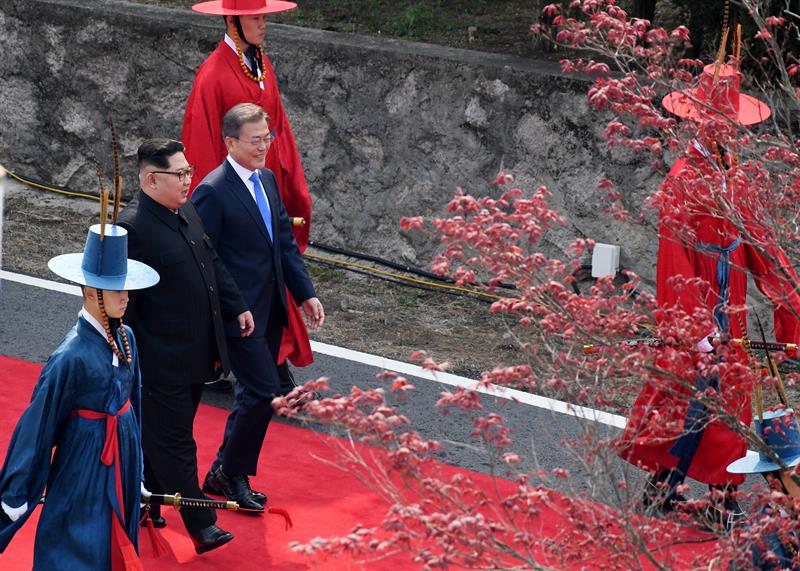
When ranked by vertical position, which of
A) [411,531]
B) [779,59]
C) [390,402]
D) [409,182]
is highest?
[779,59]

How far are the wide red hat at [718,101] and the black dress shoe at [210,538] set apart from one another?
252cm

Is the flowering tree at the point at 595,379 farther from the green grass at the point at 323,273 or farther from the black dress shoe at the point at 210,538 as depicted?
the green grass at the point at 323,273

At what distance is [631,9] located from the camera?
1057cm

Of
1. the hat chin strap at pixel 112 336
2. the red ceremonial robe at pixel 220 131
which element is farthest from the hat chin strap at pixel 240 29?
the hat chin strap at pixel 112 336

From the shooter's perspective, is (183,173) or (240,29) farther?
(240,29)

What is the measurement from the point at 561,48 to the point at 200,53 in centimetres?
269

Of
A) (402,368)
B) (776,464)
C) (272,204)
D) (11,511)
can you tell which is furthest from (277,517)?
(776,464)

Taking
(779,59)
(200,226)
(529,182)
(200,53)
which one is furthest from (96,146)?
(779,59)

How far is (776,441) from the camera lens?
4883mm

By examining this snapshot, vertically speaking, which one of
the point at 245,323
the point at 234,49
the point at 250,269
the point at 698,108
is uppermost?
the point at 698,108

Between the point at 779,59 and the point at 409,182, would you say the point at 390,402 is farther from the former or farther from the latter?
the point at 779,59

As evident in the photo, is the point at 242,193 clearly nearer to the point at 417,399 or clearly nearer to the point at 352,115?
the point at 417,399

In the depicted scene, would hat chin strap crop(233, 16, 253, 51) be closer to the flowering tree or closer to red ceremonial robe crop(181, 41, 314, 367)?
red ceremonial robe crop(181, 41, 314, 367)

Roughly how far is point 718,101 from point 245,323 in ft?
7.31
